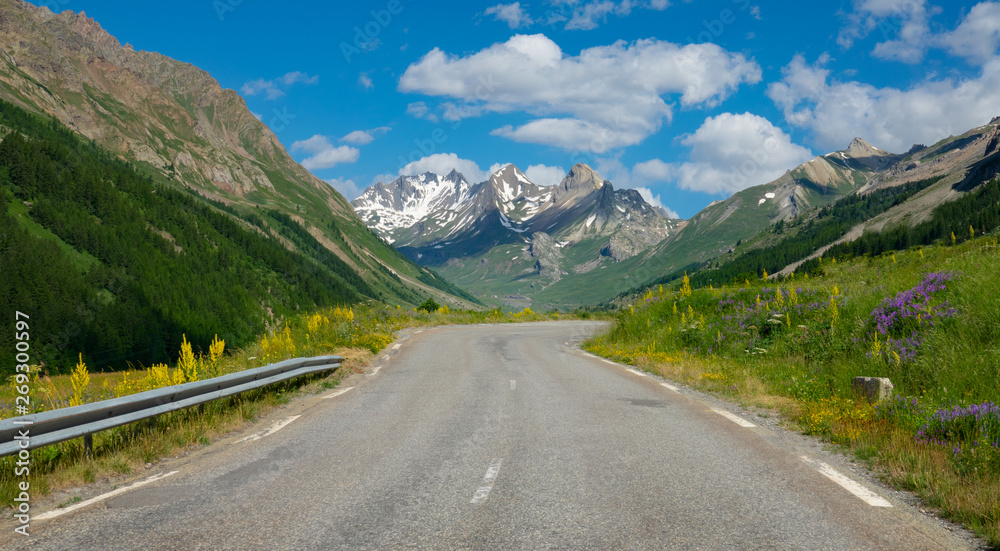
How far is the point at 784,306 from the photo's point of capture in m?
15.1

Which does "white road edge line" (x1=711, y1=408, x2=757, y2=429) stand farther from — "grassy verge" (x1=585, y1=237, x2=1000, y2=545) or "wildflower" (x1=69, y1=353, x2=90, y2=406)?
"wildflower" (x1=69, y1=353, x2=90, y2=406)

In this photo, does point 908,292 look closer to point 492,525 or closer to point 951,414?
point 951,414

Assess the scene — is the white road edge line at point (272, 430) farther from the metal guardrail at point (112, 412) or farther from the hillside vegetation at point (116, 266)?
the hillside vegetation at point (116, 266)

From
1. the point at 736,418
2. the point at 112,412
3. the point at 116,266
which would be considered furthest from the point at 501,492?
the point at 116,266

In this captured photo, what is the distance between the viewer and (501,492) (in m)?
5.58

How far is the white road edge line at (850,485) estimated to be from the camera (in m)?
5.34

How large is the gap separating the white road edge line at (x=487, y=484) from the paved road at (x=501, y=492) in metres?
0.02

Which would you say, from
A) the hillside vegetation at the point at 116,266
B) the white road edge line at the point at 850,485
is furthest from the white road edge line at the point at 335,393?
the hillside vegetation at the point at 116,266

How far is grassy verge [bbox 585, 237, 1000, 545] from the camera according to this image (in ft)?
19.3

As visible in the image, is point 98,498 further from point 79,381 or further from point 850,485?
point 850,485

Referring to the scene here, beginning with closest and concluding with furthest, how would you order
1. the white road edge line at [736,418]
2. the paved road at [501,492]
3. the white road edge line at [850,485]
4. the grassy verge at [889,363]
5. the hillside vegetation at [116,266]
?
the paved road at [501,492] → the white road edge line at [850,485] → the grassy verge at [889,363] → the white road edge line at [736,418] → the hillside vegetation at [116,266]

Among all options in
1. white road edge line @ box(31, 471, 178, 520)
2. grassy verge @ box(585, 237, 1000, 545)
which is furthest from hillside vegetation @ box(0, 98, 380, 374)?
grassy verge @ box(585, 237, 1000, 545)

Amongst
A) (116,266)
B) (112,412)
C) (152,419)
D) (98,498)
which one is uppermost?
(116,266)

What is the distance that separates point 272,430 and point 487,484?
4561 mm
